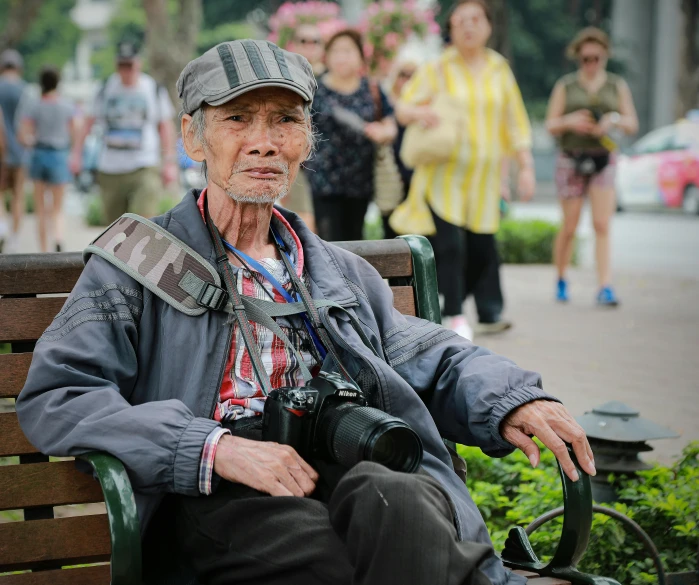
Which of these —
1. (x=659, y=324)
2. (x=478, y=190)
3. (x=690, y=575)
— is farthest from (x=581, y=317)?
(x=690, y=575)

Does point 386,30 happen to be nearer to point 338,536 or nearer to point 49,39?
point 338,536

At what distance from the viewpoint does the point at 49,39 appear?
58.2 m

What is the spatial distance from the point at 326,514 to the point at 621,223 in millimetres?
19421

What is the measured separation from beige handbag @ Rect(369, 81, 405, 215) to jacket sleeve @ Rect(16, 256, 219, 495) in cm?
543

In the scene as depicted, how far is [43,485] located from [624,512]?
209 centimetres

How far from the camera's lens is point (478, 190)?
7.53 m

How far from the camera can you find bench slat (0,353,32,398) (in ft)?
9.03

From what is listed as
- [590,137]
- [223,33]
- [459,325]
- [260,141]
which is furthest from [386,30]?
[223,33]

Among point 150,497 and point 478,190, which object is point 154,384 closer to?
point 150,497

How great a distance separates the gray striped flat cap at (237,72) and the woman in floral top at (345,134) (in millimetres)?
4777

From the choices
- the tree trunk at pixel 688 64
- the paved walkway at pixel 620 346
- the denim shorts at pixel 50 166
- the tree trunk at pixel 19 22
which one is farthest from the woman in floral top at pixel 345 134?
the tree trunk at pixel 688 64

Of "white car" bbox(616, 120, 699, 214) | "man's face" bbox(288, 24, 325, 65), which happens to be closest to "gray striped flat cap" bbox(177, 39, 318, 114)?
"man's face" bbox(288, 24, 325, 65)

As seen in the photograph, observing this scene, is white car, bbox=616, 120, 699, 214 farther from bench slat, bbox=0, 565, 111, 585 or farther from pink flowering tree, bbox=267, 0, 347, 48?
bench slat, bbox=0, 565, 111, 585

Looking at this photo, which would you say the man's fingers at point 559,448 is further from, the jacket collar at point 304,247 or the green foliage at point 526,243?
the green foliage at point 526,243
